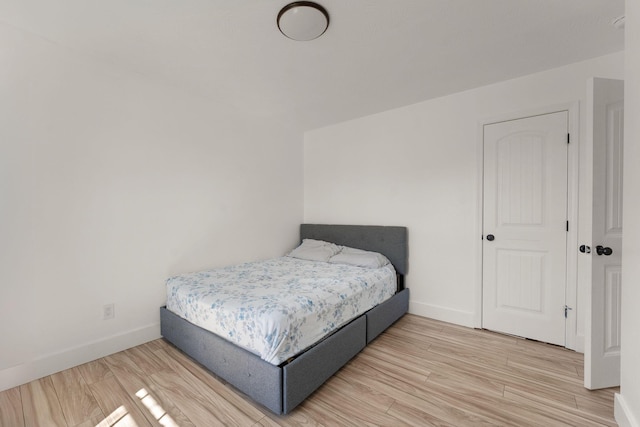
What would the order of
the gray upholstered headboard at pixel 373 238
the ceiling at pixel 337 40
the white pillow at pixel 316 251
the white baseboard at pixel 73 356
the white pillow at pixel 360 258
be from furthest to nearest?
the white pillow at pixel 316 251
the gray upholstered headboard at pixel 373 238
the white pillow at pixel 360 258
the white baseboard at pixel 73 356
the ceiling at pixel 337 40

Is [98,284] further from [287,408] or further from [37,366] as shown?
[287,408]

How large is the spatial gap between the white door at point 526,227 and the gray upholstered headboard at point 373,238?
0.80 m

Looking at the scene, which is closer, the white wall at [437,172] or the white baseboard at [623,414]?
the white baseboard at [623,414]

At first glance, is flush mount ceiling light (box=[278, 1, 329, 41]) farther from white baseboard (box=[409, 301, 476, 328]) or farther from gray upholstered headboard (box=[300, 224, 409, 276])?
white baseboard (box=[409, 301, 476, 328])

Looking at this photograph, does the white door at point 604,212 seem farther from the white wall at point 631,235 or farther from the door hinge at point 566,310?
the door hinge at point 566,310

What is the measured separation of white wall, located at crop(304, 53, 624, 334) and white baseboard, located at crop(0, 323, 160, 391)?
8.11ft

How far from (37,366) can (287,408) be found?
1778 millimetres

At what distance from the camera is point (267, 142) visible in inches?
138

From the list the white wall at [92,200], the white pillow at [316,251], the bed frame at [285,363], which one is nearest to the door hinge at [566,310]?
the bed frame at [285,363]

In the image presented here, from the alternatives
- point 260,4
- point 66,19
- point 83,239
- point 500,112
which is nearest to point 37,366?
point 83,239

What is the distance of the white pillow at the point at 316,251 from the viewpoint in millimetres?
3242

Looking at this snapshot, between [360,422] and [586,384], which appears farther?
[586,384]

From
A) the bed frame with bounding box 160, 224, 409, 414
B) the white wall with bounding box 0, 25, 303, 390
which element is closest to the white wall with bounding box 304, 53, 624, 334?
the bed frame with bounding box 160, 224, 409, 414

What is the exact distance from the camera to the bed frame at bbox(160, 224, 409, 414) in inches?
59.3
